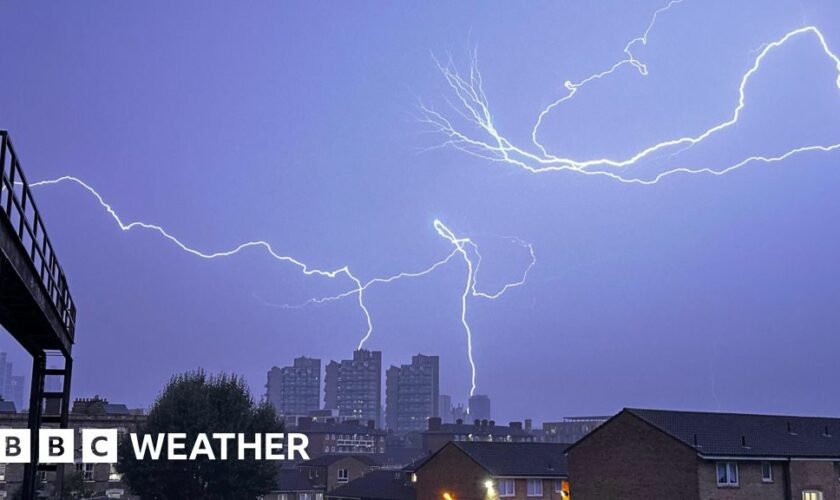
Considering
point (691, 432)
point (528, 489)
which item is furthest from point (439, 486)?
point (691, 432)

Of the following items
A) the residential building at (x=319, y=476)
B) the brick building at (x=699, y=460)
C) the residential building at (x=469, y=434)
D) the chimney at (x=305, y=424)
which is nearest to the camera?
the brick building at (x=699, y=460)

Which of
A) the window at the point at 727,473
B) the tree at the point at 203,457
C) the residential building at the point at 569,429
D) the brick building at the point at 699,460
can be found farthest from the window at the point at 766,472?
the residential building at the point at 569,429

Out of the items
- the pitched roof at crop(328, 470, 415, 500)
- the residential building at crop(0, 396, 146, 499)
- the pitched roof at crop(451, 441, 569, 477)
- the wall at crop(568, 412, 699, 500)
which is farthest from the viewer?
the pitched roof at crop(328, 470, 415, 500)

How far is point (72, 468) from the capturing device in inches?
2511

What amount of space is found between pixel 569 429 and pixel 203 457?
14679 centimetres

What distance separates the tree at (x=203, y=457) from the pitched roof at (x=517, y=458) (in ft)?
43.5

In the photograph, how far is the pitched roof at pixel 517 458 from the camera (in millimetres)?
56237

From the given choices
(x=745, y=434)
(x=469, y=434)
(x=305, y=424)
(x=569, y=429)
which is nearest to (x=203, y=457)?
(x=745, y=434)

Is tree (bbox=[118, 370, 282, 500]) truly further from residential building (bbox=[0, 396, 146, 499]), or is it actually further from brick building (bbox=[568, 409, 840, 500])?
brick building (bbox=[568, 409, 840, 500])

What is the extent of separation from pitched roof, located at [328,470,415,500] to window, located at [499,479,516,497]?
8.44m

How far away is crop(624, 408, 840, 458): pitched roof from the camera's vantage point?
42156 millimetres

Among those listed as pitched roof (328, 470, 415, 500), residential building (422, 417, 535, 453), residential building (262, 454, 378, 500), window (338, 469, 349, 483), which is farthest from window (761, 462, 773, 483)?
residential building (422, 417, 535, 453)

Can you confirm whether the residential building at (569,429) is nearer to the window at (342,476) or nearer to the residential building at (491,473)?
the window at (342,476)

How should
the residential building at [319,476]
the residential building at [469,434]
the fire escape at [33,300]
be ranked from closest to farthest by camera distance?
the fire escape at [33,300] → the residential building at [319,476] → the residential building at [469,434]
